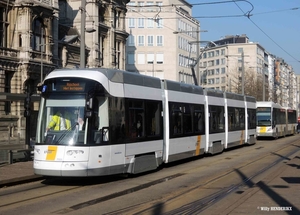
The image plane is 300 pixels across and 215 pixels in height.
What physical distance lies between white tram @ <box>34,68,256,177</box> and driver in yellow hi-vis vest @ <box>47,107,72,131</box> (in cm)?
9

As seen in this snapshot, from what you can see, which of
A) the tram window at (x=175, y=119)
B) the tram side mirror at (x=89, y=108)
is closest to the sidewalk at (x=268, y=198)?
the tram window at (x=175, y=119)

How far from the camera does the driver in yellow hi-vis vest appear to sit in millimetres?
12695

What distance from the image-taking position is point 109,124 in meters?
13.1

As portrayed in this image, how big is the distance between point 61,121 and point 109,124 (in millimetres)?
1305

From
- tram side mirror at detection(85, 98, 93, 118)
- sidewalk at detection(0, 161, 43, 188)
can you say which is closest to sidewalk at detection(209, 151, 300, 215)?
tram side mirror at detection(85, 98, 93, 118)

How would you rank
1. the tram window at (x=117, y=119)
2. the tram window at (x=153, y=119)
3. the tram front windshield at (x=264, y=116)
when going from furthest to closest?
the tram front windshield at (x=264, y=116)
the tram window at (x=153, y=119)
the tram window at (x=117, y=119)

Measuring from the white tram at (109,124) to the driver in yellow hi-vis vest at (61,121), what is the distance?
87 mm

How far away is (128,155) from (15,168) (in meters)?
4.86

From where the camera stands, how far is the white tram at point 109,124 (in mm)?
12523

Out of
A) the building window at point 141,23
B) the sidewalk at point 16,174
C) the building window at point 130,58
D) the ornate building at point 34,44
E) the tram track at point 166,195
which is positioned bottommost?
the tram track at point 166,195

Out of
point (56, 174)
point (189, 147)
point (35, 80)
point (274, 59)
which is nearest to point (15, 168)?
point (56, 174)

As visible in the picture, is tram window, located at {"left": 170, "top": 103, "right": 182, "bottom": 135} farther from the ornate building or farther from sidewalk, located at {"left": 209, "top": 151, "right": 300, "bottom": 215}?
the ornate building

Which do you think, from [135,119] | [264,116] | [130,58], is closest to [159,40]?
[130,58]

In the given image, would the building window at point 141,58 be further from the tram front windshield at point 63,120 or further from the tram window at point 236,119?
the tram front windshield at point 63,120
